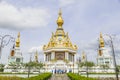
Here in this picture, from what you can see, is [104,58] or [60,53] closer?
[60,53]

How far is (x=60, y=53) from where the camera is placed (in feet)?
224

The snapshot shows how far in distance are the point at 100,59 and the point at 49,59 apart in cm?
1965

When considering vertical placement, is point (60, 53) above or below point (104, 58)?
above

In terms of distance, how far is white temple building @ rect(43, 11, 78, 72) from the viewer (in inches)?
2486

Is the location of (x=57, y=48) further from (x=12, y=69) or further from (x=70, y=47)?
(x=12, y=69)

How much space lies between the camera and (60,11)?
261 feet

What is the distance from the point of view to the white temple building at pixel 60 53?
63.2m

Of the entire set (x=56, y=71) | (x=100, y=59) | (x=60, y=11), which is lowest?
(x=56, y=71)

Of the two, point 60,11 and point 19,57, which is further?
point 60,11

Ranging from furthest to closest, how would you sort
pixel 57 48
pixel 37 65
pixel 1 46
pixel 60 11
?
pixel 60 11, pixel 57 48, pixel 37 65, pixel 1 46

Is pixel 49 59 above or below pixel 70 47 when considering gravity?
below

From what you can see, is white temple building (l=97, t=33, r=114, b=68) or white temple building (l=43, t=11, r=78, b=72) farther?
white temple building (l=97, t=33, r=114, b=68)

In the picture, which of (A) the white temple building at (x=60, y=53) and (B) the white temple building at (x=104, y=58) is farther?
(B) the white temple building at (x=104, y=58)

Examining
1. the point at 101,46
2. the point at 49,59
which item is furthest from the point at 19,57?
the point at 101,46
